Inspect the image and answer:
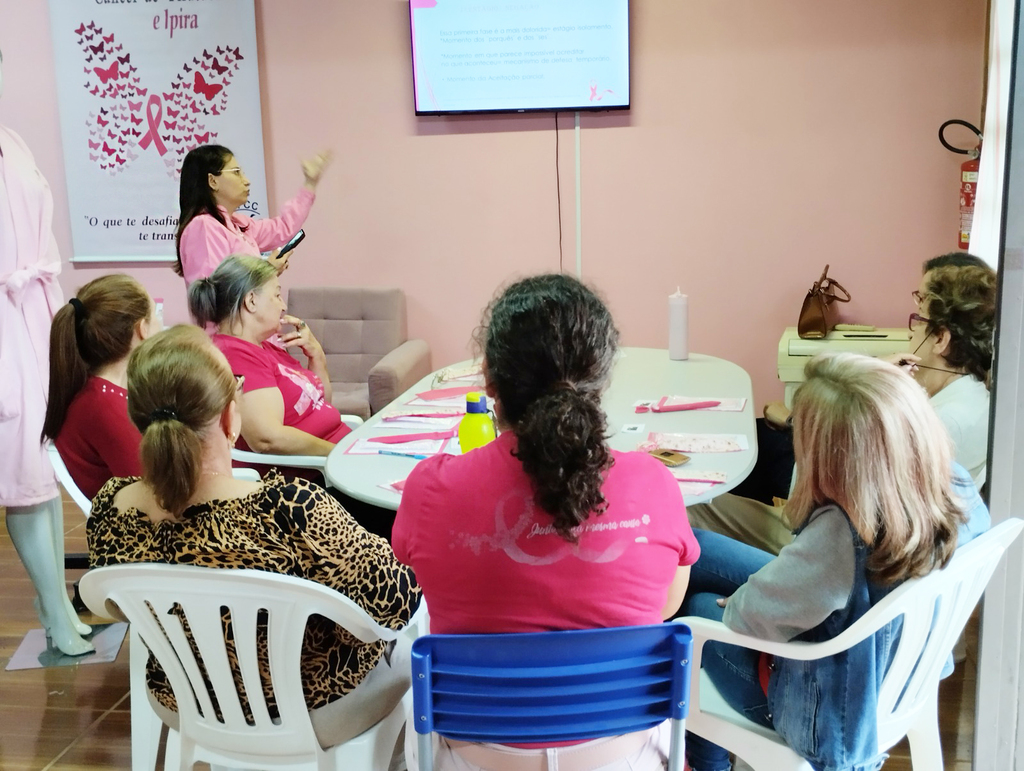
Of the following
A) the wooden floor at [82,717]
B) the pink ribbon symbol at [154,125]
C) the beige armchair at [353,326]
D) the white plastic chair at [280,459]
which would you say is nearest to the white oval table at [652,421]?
the white plastic chair at [280,459]

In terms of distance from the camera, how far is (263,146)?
465 cm

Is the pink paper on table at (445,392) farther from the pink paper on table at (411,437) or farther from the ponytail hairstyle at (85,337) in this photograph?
the ponytail hairstyle at (85,337)

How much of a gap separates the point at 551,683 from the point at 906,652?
622 millimetres

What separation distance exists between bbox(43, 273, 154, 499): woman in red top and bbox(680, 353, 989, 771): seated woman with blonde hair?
1445 mm

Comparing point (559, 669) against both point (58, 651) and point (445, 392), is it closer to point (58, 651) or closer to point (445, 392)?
point (445, 392)

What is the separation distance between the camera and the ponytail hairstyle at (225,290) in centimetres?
268

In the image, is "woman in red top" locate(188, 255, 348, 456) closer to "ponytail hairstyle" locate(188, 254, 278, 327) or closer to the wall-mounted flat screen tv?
"ponytail hairstyle" locate(188, 254, 278, 327)

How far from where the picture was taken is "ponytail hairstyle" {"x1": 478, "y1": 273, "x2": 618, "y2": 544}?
1294 mm

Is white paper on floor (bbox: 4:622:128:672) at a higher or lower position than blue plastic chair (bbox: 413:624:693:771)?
lower

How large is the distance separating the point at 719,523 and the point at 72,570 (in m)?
2.33

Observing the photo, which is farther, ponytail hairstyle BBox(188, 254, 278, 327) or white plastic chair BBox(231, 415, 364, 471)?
ponytail hairstyle BBox(188, 254, 278, 327)

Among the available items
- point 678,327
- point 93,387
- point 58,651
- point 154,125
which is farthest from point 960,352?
point 154,125

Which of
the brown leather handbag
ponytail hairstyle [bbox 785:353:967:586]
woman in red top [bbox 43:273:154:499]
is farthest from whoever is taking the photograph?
the brown leather handbag

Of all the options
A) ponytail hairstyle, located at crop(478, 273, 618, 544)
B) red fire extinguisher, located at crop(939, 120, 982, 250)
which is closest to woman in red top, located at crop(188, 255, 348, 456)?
ponytail hairstyle, located at crop(478, 273, 618, 544)
